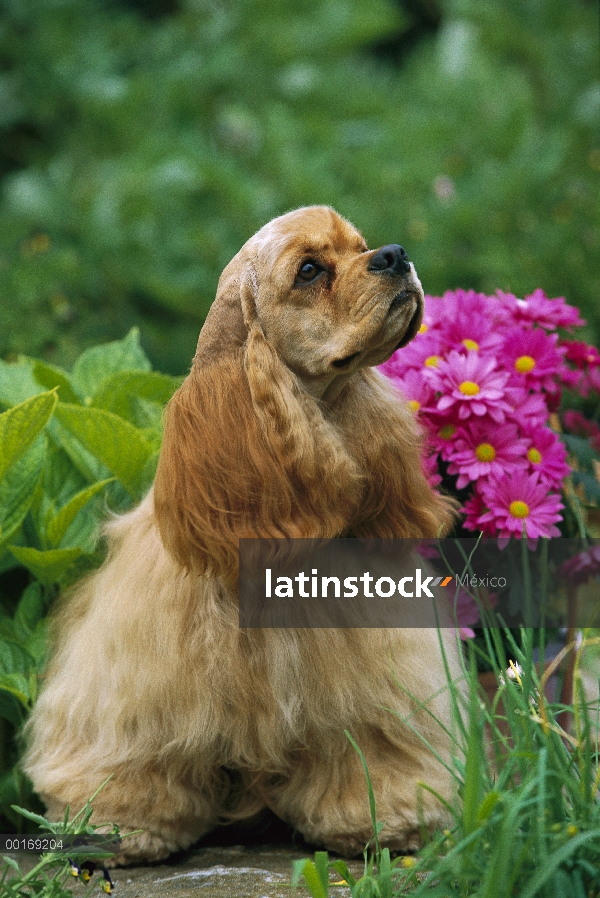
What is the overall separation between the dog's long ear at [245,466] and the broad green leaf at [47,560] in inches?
21.3

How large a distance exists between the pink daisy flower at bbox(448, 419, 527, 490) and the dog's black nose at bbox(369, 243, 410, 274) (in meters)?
0.63

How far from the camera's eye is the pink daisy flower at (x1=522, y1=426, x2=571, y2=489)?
7.78 feet

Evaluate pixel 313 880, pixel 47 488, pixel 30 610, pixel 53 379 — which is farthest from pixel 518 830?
pixel 53 379

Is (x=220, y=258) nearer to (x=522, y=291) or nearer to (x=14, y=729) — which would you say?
(x=522, y=291)

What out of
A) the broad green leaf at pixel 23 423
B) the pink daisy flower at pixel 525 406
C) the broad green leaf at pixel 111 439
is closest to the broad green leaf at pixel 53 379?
the broad green leaf at pixel 111 439

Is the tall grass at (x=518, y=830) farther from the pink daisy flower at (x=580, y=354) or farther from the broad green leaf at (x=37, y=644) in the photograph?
the pink daisy flower at (x=580, y=354)

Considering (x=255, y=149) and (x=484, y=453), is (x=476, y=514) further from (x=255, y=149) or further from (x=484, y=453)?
(x=255, y=149)

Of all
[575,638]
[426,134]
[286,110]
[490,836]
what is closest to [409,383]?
[575,638]

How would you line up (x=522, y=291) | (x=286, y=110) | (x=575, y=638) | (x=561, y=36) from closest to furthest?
(x=575, y=638), (x=522, y=291), (x=286, y=110), (x=561, y=36)

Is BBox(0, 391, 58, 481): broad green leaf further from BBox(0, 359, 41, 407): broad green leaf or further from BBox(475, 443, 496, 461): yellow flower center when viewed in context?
BBox(475, 443, 496, 461): yellow flower center

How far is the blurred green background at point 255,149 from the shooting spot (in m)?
4.95

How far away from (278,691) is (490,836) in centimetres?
51

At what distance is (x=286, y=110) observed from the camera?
621 centimetres

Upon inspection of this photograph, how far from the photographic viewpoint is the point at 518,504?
2.31 meters
